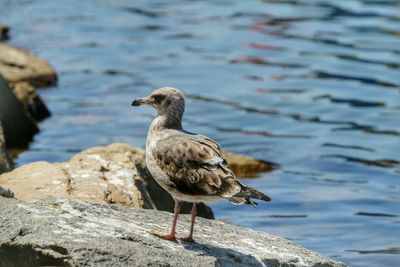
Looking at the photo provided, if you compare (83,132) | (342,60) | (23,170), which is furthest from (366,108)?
(23,170)

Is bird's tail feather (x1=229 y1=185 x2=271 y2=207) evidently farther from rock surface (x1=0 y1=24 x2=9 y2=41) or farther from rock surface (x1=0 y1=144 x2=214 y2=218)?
rock surface (x1=0 y1=24 x2=9 y2=41)

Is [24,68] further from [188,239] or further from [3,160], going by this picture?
[188,239]

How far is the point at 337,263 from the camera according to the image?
856 centimetres

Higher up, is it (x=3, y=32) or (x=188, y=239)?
(x=188, y=239)

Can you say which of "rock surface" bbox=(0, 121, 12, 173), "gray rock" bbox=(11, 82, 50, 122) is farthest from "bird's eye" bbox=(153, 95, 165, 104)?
"gray rock" bbox=(11, 82, 50, 122)

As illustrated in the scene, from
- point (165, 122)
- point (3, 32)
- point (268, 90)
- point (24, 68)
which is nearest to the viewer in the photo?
point (165, 122)

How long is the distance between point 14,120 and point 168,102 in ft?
24.7

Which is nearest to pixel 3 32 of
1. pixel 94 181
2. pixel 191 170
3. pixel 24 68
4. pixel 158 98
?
pixel 24 68

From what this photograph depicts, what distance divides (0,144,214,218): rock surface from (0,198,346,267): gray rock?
1.10 m

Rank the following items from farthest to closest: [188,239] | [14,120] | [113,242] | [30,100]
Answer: [30,100] < [14,120] < [188,239] < [113,242]

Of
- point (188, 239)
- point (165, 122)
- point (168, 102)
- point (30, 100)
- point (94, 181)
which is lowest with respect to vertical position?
point (30, 100)

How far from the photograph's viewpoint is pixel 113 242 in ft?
23.9

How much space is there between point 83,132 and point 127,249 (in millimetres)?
9998

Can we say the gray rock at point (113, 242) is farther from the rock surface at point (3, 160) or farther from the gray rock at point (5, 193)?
the rock surface at point (3, 160)
